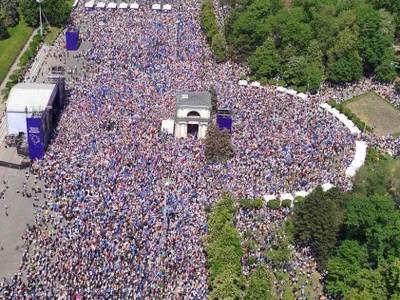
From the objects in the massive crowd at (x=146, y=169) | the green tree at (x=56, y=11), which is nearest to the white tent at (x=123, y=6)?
the green tree at (x=56, y=11)

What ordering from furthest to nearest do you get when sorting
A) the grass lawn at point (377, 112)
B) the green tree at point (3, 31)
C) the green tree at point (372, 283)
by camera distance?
the green tree at point (3, 31)
the grass lawn at point (377, 112)
the green tree at point (372, 283)

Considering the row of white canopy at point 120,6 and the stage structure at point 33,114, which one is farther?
the row of white canopy at point 120,6

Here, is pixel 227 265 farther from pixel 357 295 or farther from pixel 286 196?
pixel 286 196

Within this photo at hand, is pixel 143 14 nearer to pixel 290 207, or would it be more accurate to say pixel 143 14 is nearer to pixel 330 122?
pixel 330 122

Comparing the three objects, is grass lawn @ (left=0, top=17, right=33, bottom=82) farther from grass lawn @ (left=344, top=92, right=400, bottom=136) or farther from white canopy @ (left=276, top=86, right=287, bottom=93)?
grass lawn @ (left=344, top=92, right=400, bottom=136)

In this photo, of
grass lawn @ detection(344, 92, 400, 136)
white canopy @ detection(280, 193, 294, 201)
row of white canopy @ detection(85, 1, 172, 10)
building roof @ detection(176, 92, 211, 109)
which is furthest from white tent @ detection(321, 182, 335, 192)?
row of white canopy @ detection(85, 1, 172, 10)

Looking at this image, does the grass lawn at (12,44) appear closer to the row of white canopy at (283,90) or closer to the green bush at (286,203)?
the row of white canopy at (283,90)

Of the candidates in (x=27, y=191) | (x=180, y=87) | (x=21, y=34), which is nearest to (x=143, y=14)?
(x=21, y=34)
